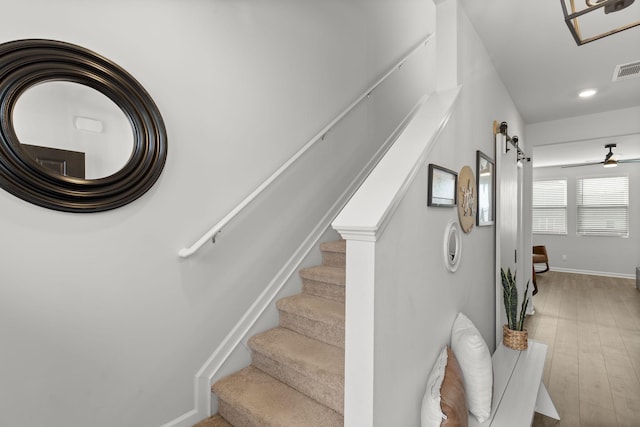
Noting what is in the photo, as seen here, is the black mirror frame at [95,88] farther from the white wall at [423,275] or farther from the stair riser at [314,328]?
the stair riser at [314,328]

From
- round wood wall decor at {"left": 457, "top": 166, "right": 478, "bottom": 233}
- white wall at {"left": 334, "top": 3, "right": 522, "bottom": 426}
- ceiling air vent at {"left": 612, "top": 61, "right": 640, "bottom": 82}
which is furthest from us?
ceiling air vent at {"left": 612, "top": 61, "right": 640, "bottom": 82}

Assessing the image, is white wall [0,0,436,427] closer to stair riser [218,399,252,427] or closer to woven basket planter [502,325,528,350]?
stair riser [218,399,252,427]

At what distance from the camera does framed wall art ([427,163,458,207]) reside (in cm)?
146

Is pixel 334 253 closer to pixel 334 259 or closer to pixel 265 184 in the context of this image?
pixel 334 259

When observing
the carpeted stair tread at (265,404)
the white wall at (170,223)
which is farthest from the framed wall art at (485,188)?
the carpeted stair tread at (265,404)

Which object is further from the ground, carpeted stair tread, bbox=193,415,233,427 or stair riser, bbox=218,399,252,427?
stair riser, bbox=218,399,252,427

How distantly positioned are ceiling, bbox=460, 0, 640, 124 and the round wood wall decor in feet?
3.35

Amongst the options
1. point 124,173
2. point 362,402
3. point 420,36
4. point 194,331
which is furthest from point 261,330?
point 420,36

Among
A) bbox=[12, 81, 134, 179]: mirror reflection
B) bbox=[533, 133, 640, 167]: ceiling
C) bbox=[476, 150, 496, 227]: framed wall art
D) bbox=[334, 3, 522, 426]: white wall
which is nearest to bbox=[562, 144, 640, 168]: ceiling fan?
bbox=[533, 133, 640, 167]: ceiling

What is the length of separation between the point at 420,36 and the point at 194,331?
417 cm

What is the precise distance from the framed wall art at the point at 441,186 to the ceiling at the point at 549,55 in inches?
45.8

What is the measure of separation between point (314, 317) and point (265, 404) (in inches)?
20.3

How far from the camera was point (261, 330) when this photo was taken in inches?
78.2

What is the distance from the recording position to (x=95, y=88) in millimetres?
1325
